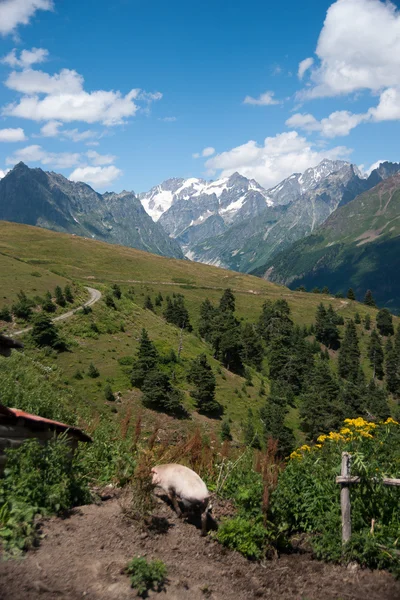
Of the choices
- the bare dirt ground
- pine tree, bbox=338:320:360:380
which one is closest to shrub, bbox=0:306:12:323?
the bare dirt ground

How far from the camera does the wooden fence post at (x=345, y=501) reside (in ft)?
28.9

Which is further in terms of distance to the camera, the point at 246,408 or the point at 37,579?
the point at 246,408

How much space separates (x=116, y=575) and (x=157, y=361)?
1685 inches

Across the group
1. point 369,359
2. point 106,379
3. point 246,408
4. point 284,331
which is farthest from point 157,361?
point 369,359

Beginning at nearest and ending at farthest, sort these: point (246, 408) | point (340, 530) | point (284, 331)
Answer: point (340, 530)
point (246, 408)
point (284, 331)

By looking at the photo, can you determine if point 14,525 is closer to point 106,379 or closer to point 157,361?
point 106,379

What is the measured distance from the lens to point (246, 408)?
55.3 metres

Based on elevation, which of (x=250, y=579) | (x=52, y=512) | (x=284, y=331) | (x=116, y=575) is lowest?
(x=250, y=579)

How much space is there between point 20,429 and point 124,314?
198ft

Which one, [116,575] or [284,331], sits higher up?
[284,331]

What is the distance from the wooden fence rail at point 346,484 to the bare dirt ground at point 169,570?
2.50ft

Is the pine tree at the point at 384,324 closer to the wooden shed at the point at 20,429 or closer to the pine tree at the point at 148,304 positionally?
the pine tree at the point at 148,304

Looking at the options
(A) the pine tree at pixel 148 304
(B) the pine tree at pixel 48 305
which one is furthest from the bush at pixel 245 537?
(A) the pine tree at pixel 148 304

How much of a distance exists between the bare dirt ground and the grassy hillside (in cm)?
1861
